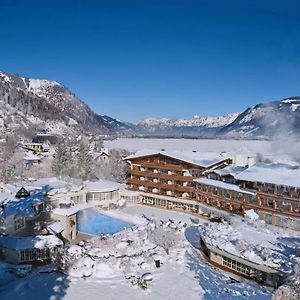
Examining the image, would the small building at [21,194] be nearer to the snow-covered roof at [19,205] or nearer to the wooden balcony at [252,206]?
the snow-covered roof at [19,205]

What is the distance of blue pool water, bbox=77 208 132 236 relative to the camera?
33.9 metres

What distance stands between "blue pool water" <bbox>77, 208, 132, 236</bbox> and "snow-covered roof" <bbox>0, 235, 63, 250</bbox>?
23.0 feet

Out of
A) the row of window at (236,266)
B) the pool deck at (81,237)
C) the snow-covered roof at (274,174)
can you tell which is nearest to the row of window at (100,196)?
the pool deck at (81,237)

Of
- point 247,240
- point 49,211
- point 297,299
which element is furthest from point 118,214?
point 297,299

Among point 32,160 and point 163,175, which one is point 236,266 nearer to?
point 163,175

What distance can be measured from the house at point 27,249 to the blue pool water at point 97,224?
7.32 metres

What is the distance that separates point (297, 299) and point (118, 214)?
2970 cm

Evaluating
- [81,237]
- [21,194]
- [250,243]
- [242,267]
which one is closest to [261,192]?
[250,243]

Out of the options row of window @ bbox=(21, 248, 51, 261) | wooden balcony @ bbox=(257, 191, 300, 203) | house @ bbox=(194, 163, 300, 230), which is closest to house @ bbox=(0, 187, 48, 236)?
row of window @ bbox=(21, 248, 51, 261)

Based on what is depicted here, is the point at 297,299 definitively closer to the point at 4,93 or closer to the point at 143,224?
the point at 143,224

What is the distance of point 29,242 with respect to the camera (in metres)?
25.4

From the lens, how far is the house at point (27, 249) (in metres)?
24.8

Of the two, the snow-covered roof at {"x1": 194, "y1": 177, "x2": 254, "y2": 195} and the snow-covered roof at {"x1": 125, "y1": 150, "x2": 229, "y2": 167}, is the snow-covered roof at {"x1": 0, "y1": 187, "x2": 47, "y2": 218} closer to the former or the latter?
the snow-covered roof at {"x1": 125, "y1": 150, "x2": 229, "y2": 167}

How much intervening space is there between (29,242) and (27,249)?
2.11 ft
